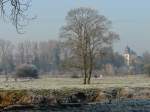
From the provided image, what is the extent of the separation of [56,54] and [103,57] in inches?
2911

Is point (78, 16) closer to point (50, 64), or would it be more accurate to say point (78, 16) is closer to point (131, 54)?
point (50, 64)

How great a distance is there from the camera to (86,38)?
6138cm

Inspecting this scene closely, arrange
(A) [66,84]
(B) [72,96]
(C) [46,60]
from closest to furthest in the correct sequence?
(B) [72,96] < (A) [66,84] < (C) [46,60]

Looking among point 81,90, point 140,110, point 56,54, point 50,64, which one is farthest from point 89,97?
point 50,64

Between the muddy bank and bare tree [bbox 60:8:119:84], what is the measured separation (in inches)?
901

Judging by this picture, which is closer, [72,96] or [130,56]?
[72,96]

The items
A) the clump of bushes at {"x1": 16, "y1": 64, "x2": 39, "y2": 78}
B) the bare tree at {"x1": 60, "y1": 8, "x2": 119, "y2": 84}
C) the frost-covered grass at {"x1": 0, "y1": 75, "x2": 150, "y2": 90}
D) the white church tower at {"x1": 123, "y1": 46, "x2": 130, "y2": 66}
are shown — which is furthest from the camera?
the white church tower at {"x1": 123, "y1": 46, "x2": 130, "y2": 66}

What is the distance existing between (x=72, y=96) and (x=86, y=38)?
1089 inches

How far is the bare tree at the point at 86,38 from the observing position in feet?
201

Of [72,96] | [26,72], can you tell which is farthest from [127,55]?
[72,96]

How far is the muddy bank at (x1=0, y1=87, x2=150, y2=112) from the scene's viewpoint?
102 feet

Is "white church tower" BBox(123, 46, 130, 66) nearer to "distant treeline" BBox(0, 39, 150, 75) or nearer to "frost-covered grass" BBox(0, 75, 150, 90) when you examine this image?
"distant treeline" BBox(0, 39, 150, 75)

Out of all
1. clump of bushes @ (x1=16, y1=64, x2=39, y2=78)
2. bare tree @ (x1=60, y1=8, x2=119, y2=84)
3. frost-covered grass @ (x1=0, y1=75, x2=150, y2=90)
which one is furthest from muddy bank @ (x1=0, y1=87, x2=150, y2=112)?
clump of bushes @ (x1=16, y1=64, x2=39, y2=78)

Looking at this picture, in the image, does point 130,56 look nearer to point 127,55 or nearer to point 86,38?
point 127,55
